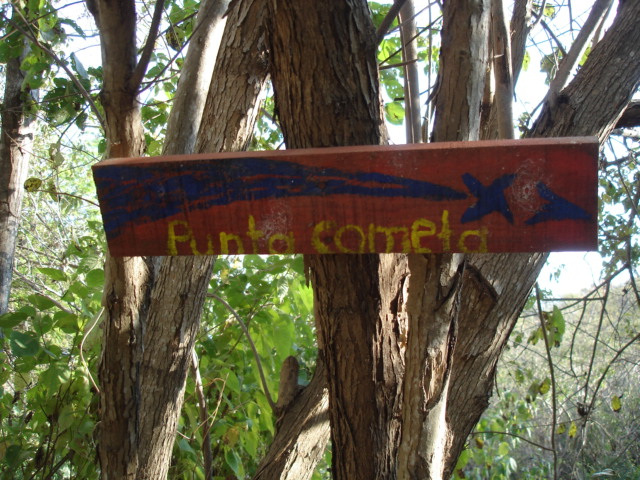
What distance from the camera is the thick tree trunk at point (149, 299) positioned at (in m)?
1.47

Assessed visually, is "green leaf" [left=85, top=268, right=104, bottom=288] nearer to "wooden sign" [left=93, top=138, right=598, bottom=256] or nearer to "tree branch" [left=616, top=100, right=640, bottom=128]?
"wooden sign" [left=93, top=138, right=598, bottom=256]

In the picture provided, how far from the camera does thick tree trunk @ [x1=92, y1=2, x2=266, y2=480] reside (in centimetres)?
147

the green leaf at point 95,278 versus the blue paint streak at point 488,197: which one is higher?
the blue paint streak at point 488,197

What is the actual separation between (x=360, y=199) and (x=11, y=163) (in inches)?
151

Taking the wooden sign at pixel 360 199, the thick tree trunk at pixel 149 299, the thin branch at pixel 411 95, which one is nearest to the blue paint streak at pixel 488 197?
the wooden sign at pixel 360 199

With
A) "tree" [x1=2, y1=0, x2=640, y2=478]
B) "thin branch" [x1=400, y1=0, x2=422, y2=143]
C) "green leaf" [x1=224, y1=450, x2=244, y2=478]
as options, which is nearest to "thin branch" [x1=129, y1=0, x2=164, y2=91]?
"tree" [x1=2, y1=0, x2=640, y2=478]

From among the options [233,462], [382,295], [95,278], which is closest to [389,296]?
[382,295]

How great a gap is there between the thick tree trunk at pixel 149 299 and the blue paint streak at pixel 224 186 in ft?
1.37

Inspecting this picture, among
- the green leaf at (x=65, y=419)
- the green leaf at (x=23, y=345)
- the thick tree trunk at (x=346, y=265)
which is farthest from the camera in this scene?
the green leaf at (x=65, y=419)

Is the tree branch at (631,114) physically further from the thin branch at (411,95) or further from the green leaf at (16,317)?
the green leaf at (16,317)

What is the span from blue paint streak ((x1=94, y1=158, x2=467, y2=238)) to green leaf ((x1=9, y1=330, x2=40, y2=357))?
902mm

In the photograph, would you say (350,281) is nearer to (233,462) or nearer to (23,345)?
(23,345)

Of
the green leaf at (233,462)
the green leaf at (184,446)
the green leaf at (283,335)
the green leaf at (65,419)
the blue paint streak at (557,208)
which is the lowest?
the green leaf at (233,462)

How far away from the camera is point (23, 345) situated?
1.83 meters
